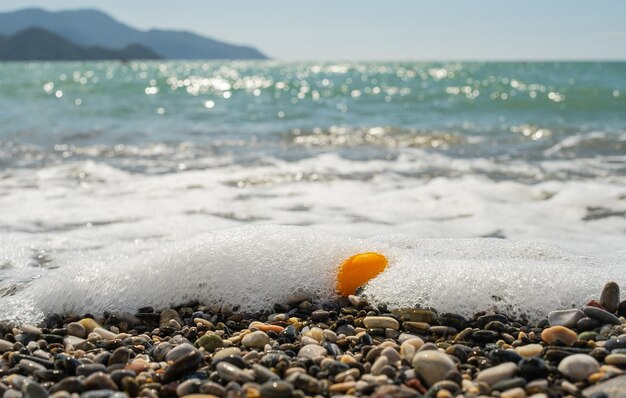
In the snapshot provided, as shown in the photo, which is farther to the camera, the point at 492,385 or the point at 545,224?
the point at 545,224

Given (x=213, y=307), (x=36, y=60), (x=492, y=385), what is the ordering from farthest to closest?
(x=36, y=60) < (x=213, y=307) < (x=492, y=385)

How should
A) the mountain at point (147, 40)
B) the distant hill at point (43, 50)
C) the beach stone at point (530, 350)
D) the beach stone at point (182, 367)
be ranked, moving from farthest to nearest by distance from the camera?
the mountain at point (147, 40) < the distant hill at point (43, 50) < the beach stone at point (530, 350) < the beach stone at point (182, 367)

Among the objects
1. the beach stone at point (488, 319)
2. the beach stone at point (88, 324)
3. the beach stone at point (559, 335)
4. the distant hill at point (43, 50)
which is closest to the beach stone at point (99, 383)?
the beach stone at point (88, 324)

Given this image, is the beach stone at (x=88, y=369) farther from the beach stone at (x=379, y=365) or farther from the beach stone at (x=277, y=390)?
the beach stone at (x=379, y=365)

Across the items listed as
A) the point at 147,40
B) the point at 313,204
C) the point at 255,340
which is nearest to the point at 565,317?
the point at 255,340

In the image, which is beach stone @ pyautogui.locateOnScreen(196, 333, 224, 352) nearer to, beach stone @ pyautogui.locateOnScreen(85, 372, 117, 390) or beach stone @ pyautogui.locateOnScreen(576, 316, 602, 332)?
beach stone @ pyautogui.locateOnScreen(85, 372, 117, 390)

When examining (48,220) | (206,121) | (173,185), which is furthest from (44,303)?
(206,121)

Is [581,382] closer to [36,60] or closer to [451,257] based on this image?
[451,257]
